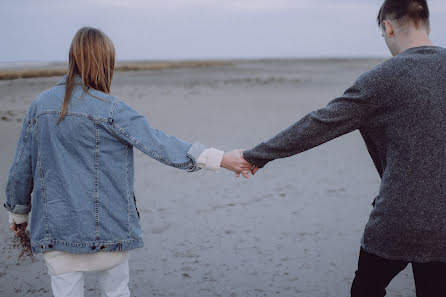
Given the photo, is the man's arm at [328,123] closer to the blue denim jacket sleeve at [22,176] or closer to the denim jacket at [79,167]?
the denim jacket at [79,167]

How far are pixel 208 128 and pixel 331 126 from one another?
8.94 metres

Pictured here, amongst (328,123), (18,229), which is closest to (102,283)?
(18,229)

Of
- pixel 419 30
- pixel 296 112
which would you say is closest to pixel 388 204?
pixel 419 30

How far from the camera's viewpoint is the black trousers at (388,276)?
87.2 inches

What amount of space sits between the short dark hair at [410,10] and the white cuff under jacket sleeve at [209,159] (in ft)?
3.66

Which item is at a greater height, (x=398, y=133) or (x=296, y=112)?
(x=398, y=133)

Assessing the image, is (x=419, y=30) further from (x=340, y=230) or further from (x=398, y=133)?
(x=340, y=230)

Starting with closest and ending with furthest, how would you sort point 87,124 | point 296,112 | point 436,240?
1. point 436,240
2. point 87,124
3. point 296,112

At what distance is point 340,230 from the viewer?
5.00 m

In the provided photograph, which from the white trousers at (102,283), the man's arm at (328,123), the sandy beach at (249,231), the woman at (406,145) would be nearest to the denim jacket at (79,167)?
the white trousers at (102,283)

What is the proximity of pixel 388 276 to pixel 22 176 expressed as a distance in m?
1.77

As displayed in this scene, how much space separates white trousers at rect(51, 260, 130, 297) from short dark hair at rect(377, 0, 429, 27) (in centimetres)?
173

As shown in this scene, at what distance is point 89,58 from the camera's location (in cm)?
234

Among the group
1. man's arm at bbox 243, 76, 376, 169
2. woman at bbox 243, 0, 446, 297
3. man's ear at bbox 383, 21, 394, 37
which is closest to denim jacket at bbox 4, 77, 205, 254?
man's arm at bbox 243, 76, 376, 169
